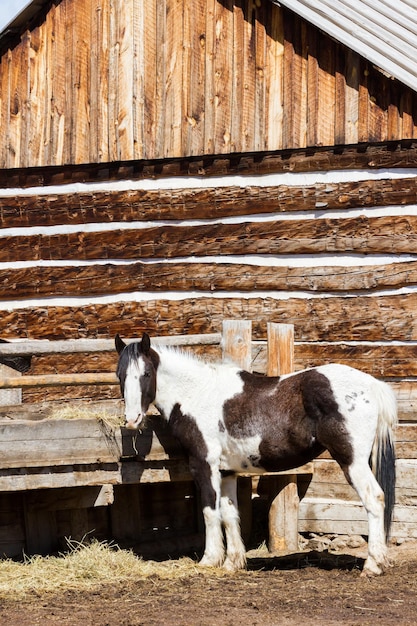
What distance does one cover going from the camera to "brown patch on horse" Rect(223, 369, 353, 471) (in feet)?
27.6

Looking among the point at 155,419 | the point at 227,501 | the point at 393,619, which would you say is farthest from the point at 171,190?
the point at 393,619

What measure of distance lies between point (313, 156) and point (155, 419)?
340 cm

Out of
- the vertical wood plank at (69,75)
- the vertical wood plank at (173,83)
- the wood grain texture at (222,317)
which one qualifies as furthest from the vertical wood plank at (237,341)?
the vertical wood plank at (69,75)

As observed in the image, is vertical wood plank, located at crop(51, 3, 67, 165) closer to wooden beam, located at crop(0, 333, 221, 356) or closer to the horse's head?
wooden beam, located at crop(0, 333, 221, 356)

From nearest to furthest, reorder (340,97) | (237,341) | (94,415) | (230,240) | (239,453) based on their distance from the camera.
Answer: (239,453) → (94,415) → (237,341) → (340,97) → (230,240)

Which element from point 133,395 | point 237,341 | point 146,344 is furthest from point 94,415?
point 237,341

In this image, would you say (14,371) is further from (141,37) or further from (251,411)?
(141,37)

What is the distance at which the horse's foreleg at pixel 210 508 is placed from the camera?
8703 mm

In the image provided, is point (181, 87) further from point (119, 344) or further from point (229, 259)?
point (119, 344)

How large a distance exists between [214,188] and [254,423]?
3245 mm

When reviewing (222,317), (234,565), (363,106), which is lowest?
(234,565)

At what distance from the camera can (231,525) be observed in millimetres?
8820

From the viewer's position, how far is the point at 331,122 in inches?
422

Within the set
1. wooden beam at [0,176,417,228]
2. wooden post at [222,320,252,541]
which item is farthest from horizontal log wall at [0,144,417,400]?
wooden post at [222,320,252,541]
